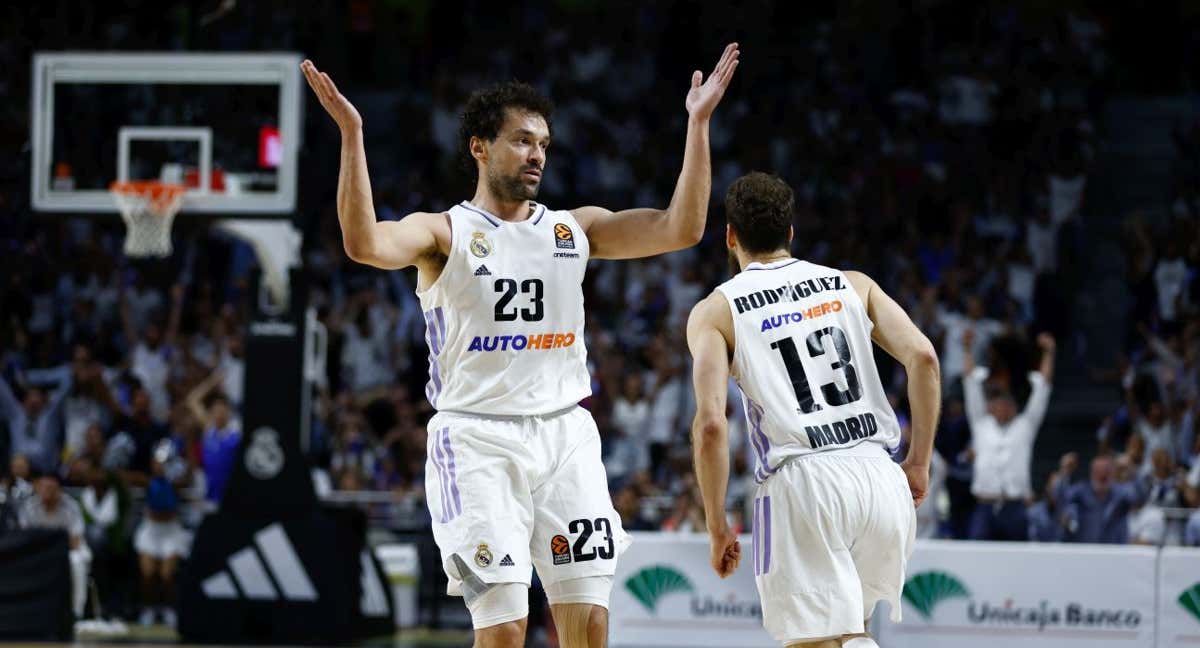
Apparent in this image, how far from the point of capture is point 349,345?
1762 cm

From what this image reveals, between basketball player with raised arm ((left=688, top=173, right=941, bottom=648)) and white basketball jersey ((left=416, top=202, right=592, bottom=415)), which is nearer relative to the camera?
basketball player with raised arm ((left=688, top=173, right=941, bottom=648))

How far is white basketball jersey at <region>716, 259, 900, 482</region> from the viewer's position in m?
5.71

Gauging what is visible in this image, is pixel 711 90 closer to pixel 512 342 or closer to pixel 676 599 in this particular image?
pixel 512 342

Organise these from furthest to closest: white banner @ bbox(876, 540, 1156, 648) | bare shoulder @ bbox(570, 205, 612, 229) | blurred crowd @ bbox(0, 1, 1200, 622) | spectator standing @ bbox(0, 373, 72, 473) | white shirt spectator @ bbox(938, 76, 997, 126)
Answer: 1. white shirt spectator @ bbox(938, 76, 997, 126)
2. spectator standing @ bbox(0, 373, 72, 473)
3. blurred crowd @ bbox(0, 1, 1200, 622)
4. white banner @ bbox(876, 540, 1156, 648)
5. bare shoulder @ bbox(570, 205, 612, 229)

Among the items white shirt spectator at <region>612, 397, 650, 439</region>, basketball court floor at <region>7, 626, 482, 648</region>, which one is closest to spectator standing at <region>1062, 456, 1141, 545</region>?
white shirt spectator at <region>612, 397, 650, 439</region>

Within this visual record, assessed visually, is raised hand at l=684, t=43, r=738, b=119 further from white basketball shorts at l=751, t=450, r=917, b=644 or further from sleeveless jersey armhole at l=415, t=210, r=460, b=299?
white basketball shorts at l=751, t=450, r=917, b=644

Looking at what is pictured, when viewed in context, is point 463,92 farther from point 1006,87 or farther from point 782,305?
point 782,305

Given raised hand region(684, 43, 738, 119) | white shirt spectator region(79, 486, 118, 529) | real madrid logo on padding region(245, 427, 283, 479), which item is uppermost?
raised hand region(684, 43, 738, 119)

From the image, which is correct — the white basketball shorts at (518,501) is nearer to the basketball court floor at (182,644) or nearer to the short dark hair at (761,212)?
the short dark hair at (761,212)

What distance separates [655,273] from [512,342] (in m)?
12.1

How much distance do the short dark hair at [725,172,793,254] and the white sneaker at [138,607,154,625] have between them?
33.9 ft

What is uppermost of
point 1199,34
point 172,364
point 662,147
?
point 1199,34

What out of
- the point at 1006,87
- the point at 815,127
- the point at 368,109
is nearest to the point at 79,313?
the point at 368,109

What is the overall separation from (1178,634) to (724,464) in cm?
701
